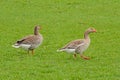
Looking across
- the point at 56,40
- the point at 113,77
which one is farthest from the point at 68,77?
the point at 56,40

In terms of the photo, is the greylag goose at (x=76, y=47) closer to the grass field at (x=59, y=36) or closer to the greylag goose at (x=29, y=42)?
the grass field at (x=59, y=36)

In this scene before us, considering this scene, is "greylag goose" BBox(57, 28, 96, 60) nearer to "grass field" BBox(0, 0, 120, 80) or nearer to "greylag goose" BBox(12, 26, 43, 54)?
"grass field" BBox(0, 0, 120, 80)

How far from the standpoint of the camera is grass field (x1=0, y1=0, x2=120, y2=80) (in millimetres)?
12781

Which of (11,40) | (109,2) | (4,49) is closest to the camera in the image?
(4,49)

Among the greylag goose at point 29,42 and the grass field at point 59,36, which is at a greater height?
the greylag goose at point 29,42

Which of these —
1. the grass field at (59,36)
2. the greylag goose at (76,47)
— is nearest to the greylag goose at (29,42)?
the grass field at (59,36)

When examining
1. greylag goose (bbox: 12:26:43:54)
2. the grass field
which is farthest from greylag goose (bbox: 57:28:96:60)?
greylag goose (bbox: 12:26:43:54)

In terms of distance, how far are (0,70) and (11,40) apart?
18.6 feet

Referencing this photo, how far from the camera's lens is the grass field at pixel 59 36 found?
41.9 ft

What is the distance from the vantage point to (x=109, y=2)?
2930 centimetres

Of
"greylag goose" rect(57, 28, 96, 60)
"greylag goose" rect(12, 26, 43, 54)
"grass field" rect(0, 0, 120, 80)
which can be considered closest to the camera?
"grass field" rect(0, 0, 120, 80)

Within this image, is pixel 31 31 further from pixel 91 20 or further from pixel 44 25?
pixel 91 20

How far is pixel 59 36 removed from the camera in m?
19.8

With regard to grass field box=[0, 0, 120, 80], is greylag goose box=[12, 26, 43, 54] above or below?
above
